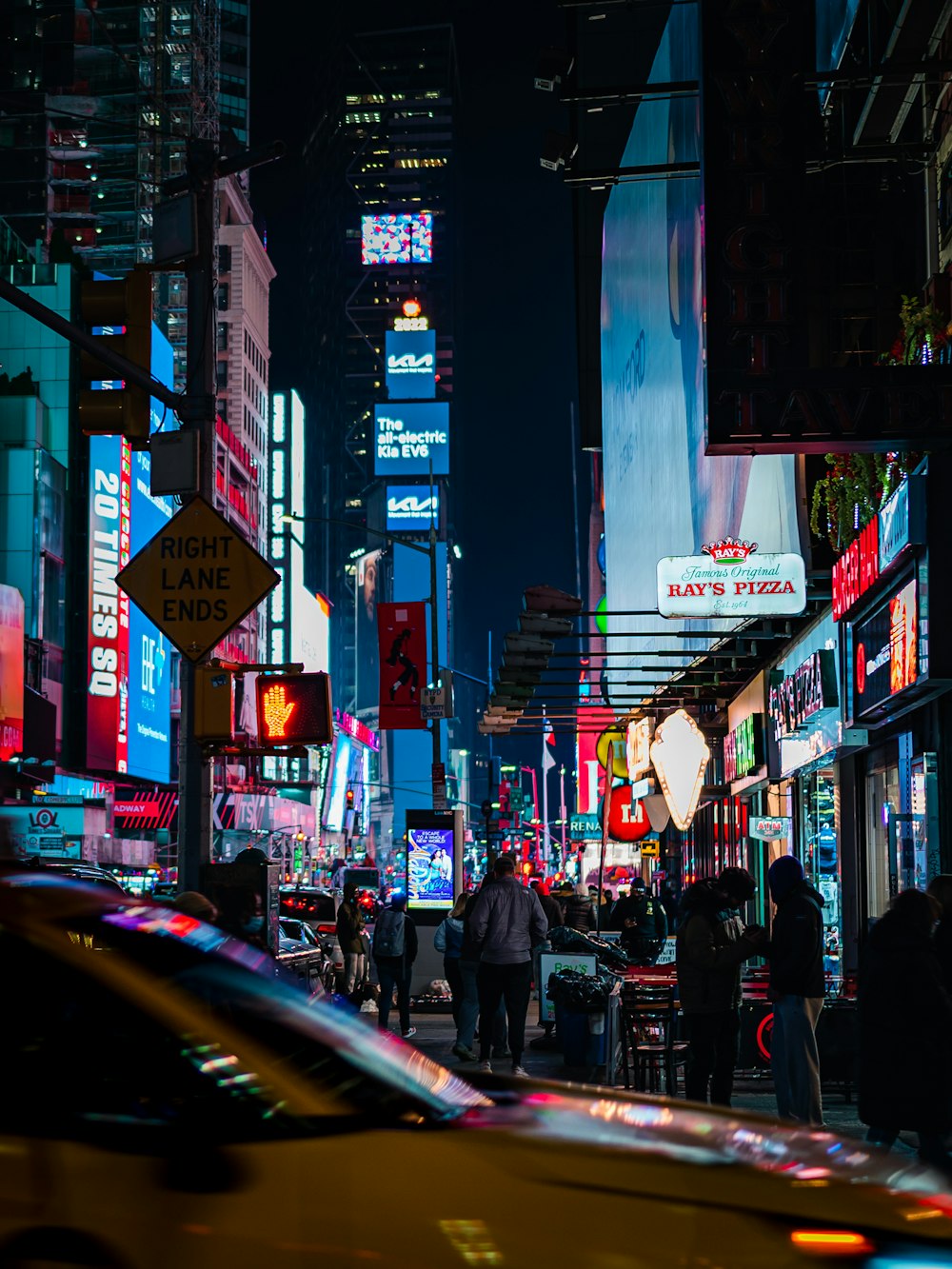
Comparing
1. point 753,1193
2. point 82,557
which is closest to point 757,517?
point 753,1193

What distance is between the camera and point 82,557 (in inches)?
3066

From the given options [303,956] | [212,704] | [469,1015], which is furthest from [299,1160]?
[303,956]

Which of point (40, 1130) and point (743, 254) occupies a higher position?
point (743, 254)

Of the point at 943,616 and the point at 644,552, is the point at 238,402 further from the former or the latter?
the point at 943,616

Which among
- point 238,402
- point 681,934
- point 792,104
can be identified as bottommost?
point 681,934

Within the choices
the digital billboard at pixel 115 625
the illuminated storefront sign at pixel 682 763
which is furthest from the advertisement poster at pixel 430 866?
the digital billboard at pixel 115 625

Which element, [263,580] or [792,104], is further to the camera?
[792,104]

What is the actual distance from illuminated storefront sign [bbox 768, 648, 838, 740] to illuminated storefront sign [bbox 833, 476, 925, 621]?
4.58 feet

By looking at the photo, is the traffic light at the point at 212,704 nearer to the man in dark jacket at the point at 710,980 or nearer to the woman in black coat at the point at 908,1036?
the man in dark jacket at the point at 710,980

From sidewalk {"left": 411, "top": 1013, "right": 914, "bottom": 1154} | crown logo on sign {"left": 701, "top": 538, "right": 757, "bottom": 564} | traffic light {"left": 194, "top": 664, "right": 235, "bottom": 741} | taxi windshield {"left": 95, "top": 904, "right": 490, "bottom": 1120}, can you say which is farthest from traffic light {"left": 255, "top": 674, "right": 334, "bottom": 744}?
taxi windshield {"left": 95, "top": 904, "right": 490, "bottom": 1120}

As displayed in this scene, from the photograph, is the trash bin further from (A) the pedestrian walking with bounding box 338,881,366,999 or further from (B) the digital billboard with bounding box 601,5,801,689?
(A) the pedestrian walking with bounding box 338,881,366,999

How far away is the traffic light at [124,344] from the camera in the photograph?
12.0 metres

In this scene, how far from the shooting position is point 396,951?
819 inches

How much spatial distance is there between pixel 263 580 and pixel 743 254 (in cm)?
545
